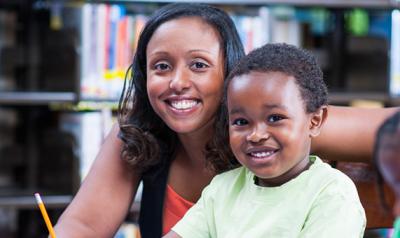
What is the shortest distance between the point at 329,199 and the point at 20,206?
7.22 feet

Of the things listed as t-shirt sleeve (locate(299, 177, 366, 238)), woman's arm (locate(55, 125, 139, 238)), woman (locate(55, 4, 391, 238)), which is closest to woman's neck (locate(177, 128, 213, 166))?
woman (locate(55, 4, 391, 238))

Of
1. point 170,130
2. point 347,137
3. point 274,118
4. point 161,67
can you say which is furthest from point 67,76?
point 274,118

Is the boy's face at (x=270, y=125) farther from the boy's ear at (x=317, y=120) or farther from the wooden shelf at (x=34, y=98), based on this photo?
the wooden shelf at (x=34, y=98)

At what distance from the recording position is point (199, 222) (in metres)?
1.13

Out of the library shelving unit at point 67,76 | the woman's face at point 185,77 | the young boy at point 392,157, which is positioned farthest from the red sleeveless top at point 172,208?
the library shelving unit at point 67,76

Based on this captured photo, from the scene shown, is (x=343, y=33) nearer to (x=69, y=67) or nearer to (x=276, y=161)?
(x=69, y=67)

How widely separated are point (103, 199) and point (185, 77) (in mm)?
293

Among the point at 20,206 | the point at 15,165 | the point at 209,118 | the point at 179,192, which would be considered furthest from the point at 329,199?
the point at 15,165

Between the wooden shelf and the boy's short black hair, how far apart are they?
2.05 meters

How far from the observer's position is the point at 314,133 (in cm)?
106

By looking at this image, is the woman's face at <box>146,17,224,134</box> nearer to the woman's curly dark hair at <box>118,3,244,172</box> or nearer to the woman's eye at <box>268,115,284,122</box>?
the woman's curly dark hair at <box>118,3,244,172</box>

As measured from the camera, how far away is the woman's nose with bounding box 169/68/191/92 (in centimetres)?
135

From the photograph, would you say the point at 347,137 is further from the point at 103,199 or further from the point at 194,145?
the point at 103,199

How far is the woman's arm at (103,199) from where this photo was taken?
4.78 feet
